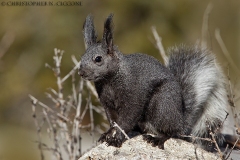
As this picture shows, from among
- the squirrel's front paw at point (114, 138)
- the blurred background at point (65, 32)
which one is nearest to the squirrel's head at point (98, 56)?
the squirrel's front paw at point (114, 138)

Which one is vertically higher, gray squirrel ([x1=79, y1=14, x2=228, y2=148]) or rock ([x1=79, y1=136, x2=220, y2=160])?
gray squirrel ([x1=79, y1=14, x2=228, y2=148])

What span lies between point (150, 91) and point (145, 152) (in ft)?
1.65

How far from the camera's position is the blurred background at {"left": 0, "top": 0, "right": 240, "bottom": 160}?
9.19 m

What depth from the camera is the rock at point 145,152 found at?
3699mm

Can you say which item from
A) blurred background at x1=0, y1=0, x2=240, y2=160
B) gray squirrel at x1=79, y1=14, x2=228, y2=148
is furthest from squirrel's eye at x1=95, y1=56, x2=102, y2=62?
blurred background at x1=0, y1=0, x2=240, y2=160

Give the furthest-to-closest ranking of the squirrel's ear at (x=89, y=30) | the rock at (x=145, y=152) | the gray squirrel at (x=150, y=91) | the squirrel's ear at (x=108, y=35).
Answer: the squirrel's ear at (x=89, y=30) → the gray squirrel at (x=150, y=91) → the squirrel's ear at (x=108, y=35) → the rock at (x=145, y=152)

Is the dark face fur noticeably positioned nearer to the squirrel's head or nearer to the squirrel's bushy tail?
the squirrel's head

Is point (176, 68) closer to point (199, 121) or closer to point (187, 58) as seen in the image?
point (187, 58)

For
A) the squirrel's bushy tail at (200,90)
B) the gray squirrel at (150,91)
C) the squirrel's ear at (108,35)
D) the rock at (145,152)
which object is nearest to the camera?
the rock at (145,152)

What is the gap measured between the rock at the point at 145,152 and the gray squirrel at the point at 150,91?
59 millimetres

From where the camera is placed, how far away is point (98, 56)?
391 centimetres

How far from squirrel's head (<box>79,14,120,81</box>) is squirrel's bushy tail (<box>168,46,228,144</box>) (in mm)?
722

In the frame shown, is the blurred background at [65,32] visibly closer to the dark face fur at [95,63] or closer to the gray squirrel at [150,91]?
the gray squirrel at [150,91]

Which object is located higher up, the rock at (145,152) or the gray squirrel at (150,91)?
the gray squirrel at (150,91)
